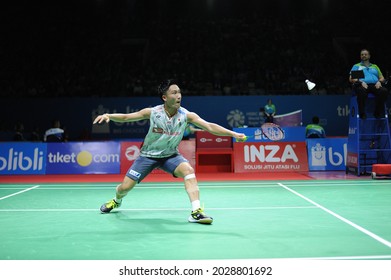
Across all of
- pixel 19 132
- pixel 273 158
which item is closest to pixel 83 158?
pixel 273 158

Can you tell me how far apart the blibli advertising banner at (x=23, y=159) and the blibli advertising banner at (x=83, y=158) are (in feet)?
0.78

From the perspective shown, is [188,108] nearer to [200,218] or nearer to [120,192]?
[120,192]

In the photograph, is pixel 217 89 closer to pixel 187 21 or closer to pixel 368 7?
pixel 187 21

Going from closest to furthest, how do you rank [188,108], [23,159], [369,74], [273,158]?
[369,74], [273,158], [23,159], [188,108]

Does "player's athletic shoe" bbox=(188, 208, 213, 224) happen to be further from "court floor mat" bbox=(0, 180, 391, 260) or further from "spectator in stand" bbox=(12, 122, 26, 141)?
"spectator in stand" bbox=(12, 122, 26, 141)

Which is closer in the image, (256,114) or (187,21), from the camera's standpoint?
(256,114)

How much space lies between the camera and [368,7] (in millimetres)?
26062

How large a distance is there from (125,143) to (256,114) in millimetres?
8635

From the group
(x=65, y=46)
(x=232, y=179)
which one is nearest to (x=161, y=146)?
(x=232, y=179)

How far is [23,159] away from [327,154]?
927cm

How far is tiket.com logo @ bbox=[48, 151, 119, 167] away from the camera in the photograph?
1298cm

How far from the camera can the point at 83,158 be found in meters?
13.0

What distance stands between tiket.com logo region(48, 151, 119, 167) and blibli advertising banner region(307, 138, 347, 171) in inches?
235

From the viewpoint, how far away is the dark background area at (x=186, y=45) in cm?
2239
